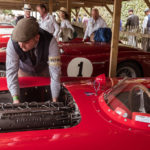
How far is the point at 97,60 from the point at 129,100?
2.62 metres

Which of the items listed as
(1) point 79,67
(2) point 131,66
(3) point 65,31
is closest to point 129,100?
(1) point 79,67

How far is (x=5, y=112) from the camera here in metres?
1.76

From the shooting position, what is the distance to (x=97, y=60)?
4.45 m

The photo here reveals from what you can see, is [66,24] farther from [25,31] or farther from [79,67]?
[25,31]

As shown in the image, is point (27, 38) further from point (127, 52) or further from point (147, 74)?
point (147, 74)

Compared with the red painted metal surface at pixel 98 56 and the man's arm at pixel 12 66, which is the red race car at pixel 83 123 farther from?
the red painted metal surface at pixel 98 56

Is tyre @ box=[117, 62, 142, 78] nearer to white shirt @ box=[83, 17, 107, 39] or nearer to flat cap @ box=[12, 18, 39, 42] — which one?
white shirt @ box=[83, 17, 107, 39]

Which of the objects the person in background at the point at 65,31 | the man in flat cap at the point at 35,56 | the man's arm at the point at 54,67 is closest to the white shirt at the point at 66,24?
the person in background at the point at 65,31

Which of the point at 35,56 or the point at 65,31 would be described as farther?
the point at 65,31

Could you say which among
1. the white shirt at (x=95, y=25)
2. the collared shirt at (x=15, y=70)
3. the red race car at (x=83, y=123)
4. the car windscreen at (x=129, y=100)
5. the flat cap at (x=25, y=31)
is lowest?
the red race car at (x=83, y=123)

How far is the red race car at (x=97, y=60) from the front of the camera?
4.28 meters

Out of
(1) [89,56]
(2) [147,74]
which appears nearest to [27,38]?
(1) [89,56]

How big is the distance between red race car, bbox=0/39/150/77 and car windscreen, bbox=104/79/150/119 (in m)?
2.22

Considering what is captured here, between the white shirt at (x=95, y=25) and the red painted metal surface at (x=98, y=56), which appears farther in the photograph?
the white shirt at (x=95, y=25)
